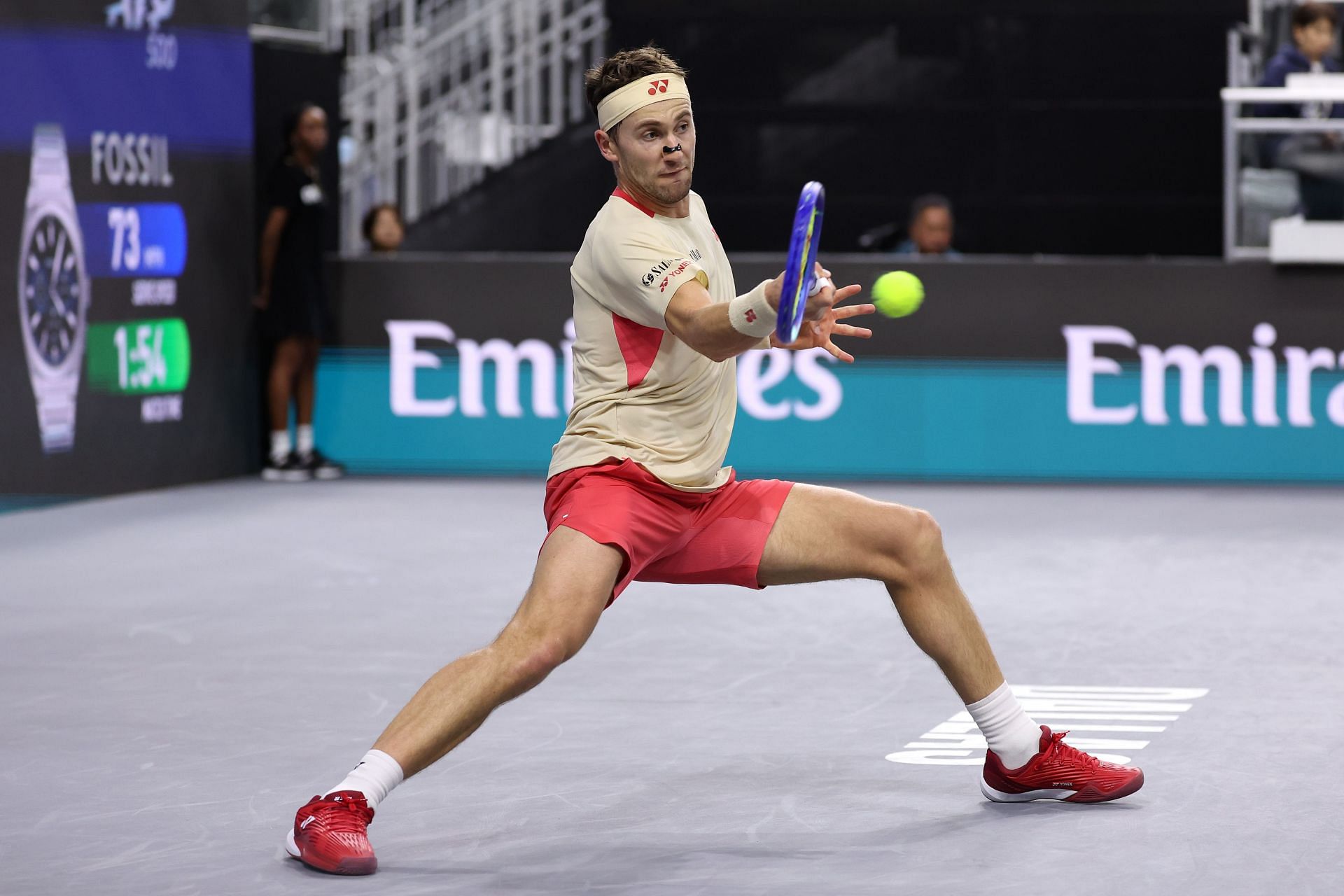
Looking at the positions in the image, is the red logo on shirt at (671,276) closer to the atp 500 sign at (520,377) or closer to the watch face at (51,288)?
the watch face at (51,288)

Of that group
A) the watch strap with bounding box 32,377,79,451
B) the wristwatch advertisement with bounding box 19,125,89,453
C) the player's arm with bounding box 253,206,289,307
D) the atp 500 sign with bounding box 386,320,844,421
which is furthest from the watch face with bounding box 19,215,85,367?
the atp 500 sign with bounding box 386,320,844,421

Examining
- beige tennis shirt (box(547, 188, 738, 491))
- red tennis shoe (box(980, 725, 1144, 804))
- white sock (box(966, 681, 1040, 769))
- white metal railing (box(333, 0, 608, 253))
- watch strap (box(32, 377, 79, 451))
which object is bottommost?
red tennis shoe (box(980, 725, 1144, 804))

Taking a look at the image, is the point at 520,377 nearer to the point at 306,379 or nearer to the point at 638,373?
the point at 306,379

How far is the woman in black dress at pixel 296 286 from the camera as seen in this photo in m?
12.4

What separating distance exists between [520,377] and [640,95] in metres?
7.93

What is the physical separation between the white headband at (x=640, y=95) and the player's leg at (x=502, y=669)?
1023 millimetres

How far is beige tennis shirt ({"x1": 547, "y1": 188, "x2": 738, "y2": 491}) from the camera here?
473 centimetres

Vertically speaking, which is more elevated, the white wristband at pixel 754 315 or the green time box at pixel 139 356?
the white wristband at pixel 754 315

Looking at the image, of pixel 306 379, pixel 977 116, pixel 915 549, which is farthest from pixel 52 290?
pixel 977 116

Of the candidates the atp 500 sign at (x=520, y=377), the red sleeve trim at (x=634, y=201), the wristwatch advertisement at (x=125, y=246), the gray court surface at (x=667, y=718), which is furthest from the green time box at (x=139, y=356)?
the red sleeve trim at (x=634, y=201)

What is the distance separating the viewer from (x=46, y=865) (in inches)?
179

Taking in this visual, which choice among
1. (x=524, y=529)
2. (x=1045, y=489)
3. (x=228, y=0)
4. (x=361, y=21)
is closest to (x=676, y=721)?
(x=524, y=529)

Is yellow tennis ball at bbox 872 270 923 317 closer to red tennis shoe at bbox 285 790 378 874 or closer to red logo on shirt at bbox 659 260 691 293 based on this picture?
red logo on shirt at bbox 659 260 691 293

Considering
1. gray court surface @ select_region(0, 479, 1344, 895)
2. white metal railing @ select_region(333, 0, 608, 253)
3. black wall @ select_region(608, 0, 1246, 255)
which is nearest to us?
gray court surface @ select_region(0, 479, 1344, 895)
